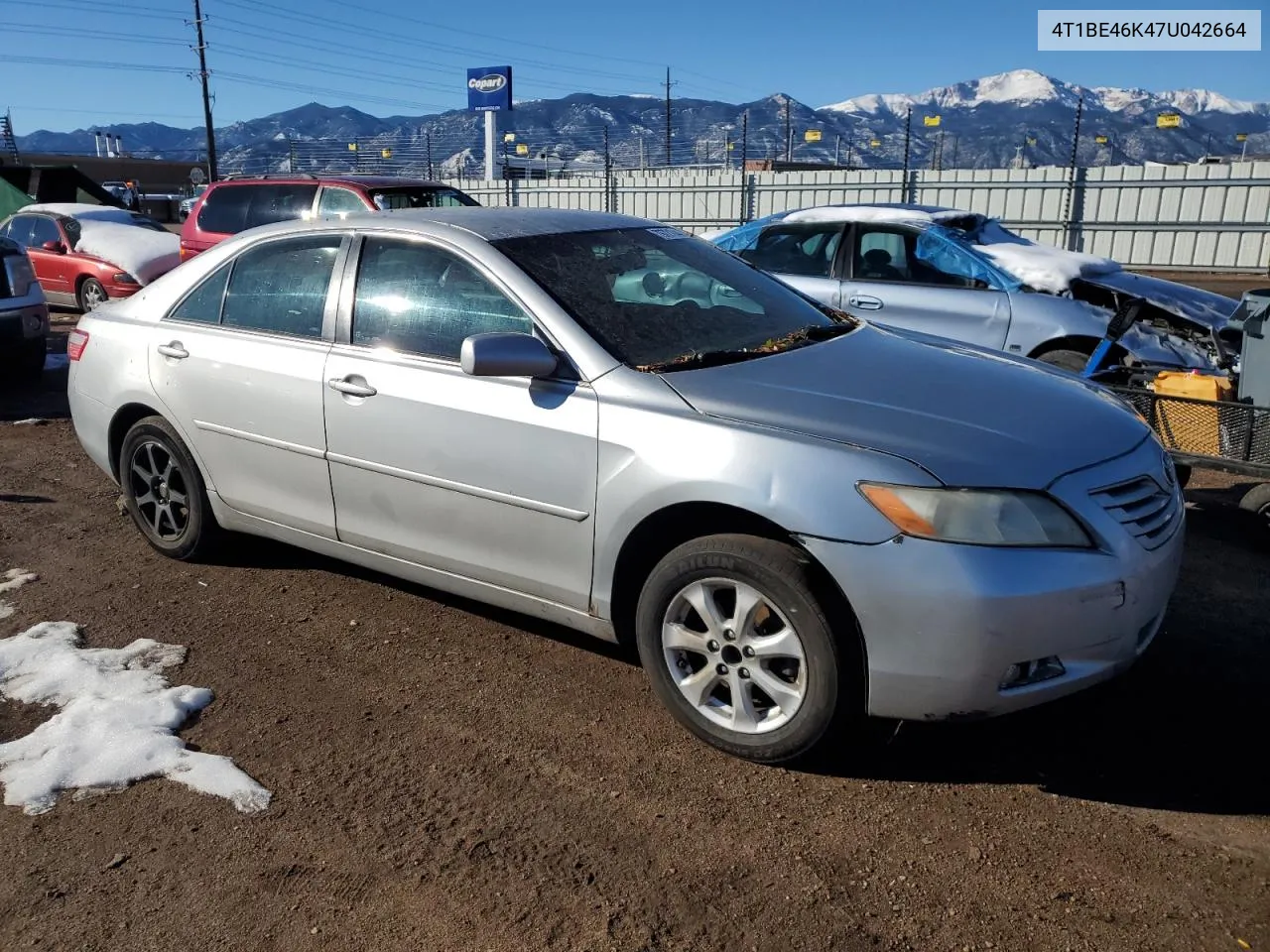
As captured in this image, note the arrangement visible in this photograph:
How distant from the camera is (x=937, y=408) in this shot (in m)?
3.09

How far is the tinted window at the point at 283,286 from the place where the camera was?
4074 mm

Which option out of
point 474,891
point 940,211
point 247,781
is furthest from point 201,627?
point 940,211

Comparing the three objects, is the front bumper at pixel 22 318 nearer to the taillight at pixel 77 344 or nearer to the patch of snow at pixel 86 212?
the taillight at pixel 77 344

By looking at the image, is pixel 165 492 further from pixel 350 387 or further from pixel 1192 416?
pixel 1192 416

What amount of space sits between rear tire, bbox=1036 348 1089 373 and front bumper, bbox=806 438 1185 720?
385cm

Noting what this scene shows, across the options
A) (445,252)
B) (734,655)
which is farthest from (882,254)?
(734,655)

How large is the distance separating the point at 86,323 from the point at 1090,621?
473 centimetres

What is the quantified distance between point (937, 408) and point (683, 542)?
89 cm

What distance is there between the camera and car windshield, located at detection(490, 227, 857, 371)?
11.4 feet

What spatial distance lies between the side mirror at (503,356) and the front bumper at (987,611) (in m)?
1.09

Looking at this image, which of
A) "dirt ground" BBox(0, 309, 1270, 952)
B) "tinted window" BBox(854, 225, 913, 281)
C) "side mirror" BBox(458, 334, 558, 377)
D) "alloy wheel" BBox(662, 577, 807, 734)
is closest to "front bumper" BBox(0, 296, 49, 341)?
"dirt ground" BBox(0, 309, 1270, 952)

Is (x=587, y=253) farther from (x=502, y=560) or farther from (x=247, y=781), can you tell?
(x=247, y=781)

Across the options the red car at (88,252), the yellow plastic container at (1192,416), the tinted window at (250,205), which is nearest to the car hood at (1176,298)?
the yellow plastic container at (1192,416)

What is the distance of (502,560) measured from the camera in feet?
11.5
